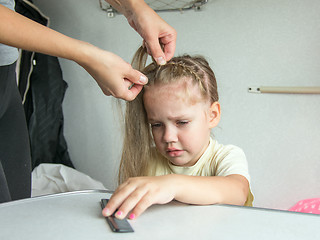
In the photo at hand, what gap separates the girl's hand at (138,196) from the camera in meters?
0.52

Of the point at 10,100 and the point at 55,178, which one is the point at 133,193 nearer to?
the point at 10,100

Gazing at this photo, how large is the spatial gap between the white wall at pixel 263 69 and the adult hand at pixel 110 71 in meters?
1.03

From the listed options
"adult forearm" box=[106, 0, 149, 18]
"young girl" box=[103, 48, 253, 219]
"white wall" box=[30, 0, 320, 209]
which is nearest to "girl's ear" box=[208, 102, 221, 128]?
"young girl" box=[103, 48, 253, 219]

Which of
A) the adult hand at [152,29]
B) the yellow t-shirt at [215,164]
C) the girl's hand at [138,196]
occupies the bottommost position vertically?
the yellow t-shirt at [215,164]

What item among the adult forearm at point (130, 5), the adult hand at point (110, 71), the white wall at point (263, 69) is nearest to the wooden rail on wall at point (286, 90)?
the white wall at point (263, 69)

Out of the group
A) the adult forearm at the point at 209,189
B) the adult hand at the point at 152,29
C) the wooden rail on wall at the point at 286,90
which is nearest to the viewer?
the adult forearm at the point at 209,189

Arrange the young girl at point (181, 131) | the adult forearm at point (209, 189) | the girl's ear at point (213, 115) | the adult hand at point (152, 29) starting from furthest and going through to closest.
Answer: the girl's ear at point (213, 115), the young girl at point (181, 131), the adult hand at point (152, 29), the adult forearm at point (209, 189)

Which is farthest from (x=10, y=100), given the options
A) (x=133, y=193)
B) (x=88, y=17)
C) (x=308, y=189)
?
(x=308, y=189)

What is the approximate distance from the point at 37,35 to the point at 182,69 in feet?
1.61

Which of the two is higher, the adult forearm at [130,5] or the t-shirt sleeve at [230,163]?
the adult forearm at [130,5]

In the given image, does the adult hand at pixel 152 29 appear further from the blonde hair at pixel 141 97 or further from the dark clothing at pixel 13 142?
the dark clothing at pixel 13 142

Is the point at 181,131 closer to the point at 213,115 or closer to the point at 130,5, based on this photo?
the point at 213,115

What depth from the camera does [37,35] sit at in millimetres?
556

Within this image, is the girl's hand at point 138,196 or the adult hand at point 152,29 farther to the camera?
the adult hand at point 152,29
